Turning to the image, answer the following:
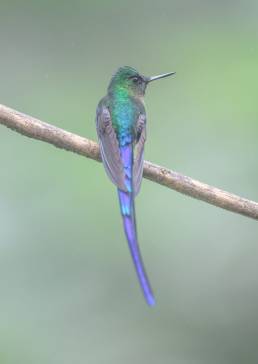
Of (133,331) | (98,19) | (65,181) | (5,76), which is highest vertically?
(98,19)

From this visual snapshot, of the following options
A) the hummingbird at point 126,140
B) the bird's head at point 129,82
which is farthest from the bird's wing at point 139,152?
the bird's head at point 129,82

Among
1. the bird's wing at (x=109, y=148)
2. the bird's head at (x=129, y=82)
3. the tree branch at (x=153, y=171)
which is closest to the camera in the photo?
the tree branch at (x=153, y=171)

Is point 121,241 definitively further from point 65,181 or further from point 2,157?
point 2,157

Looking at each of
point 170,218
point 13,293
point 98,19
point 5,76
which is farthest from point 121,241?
point 98,19

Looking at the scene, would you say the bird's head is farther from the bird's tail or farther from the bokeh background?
the bird's tail

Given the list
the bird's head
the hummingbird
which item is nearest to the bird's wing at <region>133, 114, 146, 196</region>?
the hummingbird

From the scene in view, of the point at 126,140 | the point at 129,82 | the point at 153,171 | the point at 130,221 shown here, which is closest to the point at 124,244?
the point at 126,140

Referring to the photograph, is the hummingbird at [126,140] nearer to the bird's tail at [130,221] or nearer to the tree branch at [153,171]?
the bird's tail at [130,221]
